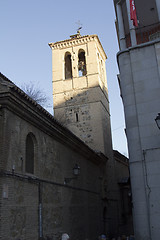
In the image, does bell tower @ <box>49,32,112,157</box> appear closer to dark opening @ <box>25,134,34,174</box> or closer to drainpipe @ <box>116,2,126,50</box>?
drainpipe @ <box>116,2,126,50</box>

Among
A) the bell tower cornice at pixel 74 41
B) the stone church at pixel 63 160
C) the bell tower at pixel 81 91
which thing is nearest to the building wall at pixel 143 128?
the stone church at pixel 63 160

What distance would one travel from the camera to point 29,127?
909 cm

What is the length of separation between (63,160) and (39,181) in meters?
2.95

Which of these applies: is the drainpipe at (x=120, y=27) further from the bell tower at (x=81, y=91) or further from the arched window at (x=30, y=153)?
the bell tower at (x=81, y=91)

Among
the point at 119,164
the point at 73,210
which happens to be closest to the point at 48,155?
the point at 73,210

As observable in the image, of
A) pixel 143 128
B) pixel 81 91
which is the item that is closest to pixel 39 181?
pixel 143 128

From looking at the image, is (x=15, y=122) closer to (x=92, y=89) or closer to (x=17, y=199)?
(x=17, y=199)

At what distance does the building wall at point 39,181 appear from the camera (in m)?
7.46

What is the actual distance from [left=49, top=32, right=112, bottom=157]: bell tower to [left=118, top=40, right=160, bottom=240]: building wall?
11.6 meters

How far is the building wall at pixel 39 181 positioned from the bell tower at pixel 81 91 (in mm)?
6456

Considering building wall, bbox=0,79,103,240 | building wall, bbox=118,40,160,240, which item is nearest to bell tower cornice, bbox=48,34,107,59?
building wall, bbox=0,79,103,240

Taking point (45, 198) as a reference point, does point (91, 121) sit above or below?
above

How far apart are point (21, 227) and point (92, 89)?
15.8m

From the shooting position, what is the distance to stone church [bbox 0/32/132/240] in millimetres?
7676
